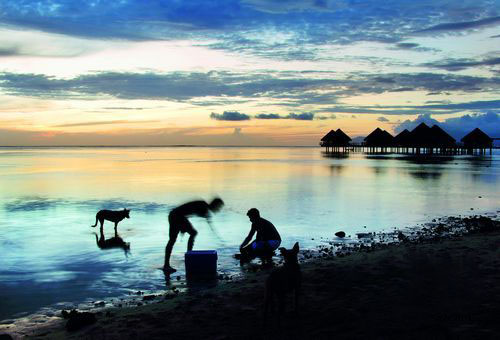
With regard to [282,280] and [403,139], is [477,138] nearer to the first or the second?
[403,139]

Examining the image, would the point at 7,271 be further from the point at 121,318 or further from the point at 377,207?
the point at 377,207

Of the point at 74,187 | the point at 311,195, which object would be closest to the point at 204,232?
the point at 311,195

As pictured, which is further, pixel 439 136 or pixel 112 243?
pixel 439 136

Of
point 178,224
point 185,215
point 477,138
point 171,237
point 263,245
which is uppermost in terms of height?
point 477,138

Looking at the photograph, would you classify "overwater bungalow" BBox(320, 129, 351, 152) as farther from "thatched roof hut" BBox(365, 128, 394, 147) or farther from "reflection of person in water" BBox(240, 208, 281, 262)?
"reflection of person in water" BBox(240, 208, 281, 262)

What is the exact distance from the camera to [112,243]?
15195 millimetres

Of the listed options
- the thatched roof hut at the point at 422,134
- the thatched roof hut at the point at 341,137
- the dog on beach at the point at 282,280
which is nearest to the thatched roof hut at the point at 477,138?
the thatched roof hut at the point at 422,134

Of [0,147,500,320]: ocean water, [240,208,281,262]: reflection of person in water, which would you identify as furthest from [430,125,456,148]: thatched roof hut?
[240,208,281,262]: reflection of person in water

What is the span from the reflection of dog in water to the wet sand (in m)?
5.62

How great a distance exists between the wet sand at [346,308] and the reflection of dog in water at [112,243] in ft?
18.4

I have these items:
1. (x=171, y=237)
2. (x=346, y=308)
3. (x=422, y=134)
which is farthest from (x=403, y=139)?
(x=346, y=308)

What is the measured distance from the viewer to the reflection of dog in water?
14.6m

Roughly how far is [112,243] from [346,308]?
9863 millimetres

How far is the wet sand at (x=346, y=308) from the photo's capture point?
6586 mm
